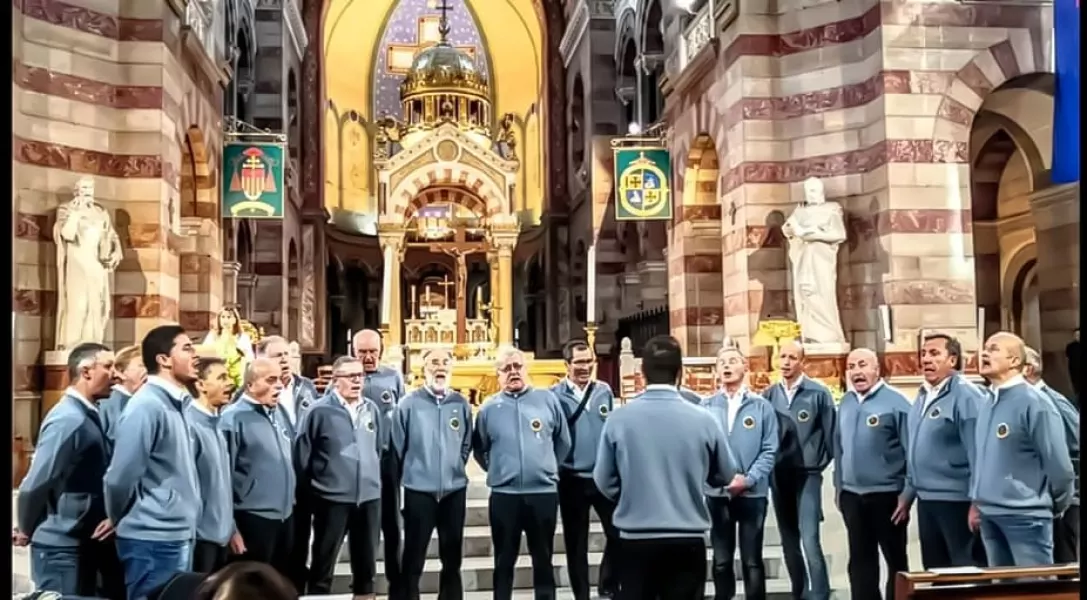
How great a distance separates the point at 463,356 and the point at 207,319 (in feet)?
11.9

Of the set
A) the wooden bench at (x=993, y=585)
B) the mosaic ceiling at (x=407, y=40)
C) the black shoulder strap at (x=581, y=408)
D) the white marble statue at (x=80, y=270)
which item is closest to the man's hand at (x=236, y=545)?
the black shoulder strap at (x=581, y=408)

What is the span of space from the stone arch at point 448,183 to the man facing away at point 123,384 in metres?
17.4

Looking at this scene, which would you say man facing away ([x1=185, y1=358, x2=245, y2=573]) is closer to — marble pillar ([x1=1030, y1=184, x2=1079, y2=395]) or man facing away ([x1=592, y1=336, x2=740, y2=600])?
man facing away ([x1=592, y1=336, x2=740, y2=600])

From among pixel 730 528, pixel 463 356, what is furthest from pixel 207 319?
pixel 730 528

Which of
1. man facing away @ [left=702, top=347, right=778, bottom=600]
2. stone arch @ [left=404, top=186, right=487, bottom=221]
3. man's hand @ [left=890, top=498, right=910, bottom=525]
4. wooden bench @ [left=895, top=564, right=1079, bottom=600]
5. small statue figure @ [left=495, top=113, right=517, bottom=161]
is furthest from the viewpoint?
small statue figure @ [left=495, top=113, right=517, bottom=161]

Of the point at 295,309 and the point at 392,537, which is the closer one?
the point at 392,537

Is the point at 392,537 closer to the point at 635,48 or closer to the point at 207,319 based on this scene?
the point at 207,319

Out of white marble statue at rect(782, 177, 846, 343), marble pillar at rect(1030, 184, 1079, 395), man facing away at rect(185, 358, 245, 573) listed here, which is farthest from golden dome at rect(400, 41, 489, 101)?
man facing away at rect(185, 358, 245, 573)

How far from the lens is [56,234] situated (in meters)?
11.1

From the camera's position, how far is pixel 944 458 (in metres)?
5.99

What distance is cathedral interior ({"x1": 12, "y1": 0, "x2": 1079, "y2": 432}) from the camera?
1188cm

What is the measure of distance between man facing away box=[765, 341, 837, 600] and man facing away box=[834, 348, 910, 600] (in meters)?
0.28

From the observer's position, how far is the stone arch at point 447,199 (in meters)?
25.5

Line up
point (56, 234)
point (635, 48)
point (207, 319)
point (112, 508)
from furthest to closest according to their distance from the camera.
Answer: point (635, 48) < point (207, 319) < point (56, 234) < point (112, 508)
